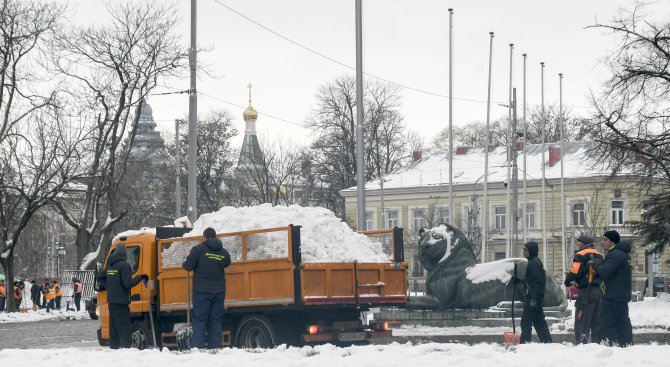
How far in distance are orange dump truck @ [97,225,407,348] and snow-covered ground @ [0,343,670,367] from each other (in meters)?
3.18

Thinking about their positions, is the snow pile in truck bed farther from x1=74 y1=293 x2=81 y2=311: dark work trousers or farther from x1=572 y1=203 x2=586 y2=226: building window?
x1=572 y1=203 x2=586 y2=226: building window

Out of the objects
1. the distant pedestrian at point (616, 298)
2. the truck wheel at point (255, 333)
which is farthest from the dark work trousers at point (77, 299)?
the distant pedestrian at point (616, 298)

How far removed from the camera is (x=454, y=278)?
24.0 m

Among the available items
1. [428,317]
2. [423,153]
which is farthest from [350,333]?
[423,153]

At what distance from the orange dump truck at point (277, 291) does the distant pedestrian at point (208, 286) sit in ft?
2.33

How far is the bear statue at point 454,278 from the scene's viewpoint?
78.5 ft

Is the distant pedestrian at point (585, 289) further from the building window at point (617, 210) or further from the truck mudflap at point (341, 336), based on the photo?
the building window at point (617, 210)

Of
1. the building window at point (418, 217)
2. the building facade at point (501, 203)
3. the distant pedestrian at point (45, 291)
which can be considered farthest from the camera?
the building window at point (418, 217)

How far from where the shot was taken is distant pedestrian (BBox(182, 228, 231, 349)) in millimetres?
16062

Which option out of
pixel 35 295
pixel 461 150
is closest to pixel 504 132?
pixel 461 150

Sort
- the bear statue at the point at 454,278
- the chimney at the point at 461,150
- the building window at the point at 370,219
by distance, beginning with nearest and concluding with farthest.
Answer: the bear statue at the point at 454,278, the chimney at the point at 461,150, the building window at the point at 370,219

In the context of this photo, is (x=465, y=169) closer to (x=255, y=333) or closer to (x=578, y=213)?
(x=578, y=213)

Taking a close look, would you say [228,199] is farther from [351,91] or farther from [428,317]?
[428,317]

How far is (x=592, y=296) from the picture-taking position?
16.8m
